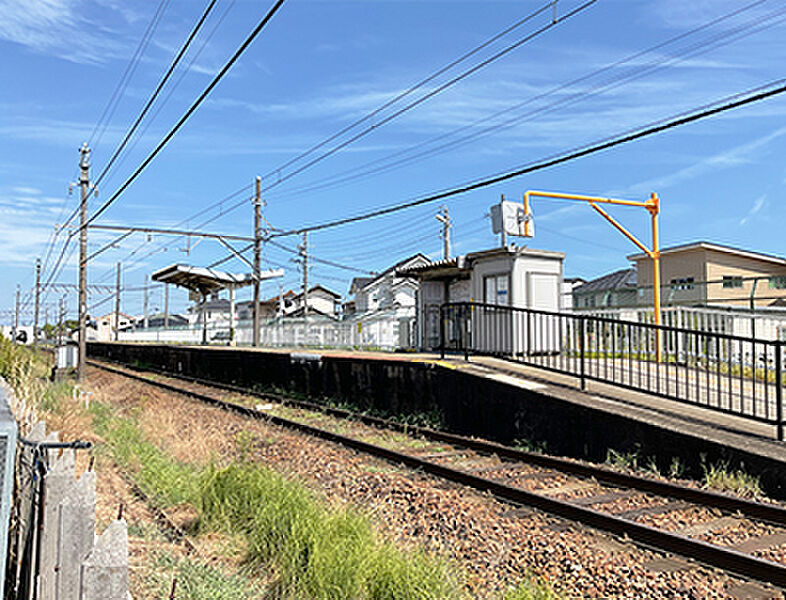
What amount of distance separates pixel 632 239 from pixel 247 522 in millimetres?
13349

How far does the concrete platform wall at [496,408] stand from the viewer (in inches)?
326

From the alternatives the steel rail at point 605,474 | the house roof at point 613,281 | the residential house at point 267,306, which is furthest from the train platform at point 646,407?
the residential house at point 267,306

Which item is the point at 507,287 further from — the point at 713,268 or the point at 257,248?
the point at 713,268

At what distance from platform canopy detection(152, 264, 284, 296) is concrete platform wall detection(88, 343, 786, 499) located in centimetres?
1602

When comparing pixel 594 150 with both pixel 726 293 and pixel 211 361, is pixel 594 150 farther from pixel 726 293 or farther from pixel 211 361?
pixel 726 293

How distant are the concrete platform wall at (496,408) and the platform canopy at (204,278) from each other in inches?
631

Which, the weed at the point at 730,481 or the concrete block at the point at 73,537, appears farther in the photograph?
the weed at the point at 730,481

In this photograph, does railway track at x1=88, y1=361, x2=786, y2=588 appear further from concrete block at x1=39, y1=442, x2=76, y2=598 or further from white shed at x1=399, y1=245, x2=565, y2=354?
concrete block at x1=39, y1=442, x2=76, y2=598

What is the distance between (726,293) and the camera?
37.8 metres

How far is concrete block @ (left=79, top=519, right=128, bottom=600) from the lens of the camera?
104 inches

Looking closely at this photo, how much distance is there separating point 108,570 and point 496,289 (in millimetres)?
15040

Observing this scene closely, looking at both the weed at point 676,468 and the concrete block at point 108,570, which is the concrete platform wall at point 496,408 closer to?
the weed at point 676,468

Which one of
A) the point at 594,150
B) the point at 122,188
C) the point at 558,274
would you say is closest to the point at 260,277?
the point at 122,188

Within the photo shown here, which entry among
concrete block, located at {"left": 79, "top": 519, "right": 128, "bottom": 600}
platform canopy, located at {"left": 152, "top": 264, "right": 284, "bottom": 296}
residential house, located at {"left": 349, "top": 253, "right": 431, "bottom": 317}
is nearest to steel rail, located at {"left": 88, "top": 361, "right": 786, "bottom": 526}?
concrete block, located at {"left": 79, "top": 519, "right": 128, "bottom": 600}
